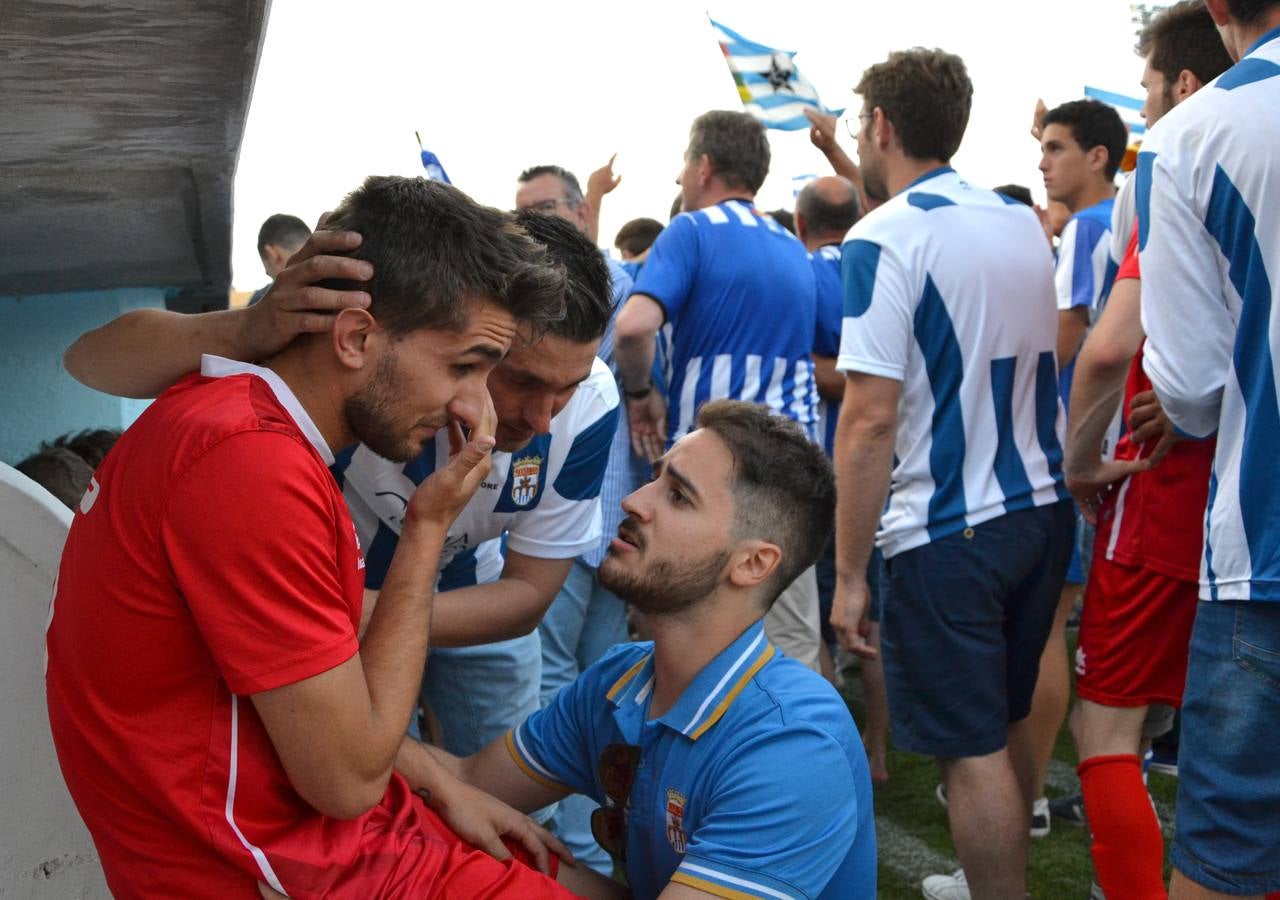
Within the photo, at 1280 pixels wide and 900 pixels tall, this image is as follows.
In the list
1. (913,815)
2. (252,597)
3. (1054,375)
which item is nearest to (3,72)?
(252,597)

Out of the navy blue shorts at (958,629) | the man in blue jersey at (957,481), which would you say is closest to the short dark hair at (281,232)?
the man in blue jersey at (957,481)

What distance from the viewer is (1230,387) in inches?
97.3

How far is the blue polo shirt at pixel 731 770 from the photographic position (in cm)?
191

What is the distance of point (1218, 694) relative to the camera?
7.82 feet

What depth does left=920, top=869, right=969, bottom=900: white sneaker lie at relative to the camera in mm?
3857

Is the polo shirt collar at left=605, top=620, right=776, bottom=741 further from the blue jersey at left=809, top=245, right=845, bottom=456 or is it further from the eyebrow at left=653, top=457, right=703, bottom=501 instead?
the blue jersey at left=809, top=245, right=845, bottom=456

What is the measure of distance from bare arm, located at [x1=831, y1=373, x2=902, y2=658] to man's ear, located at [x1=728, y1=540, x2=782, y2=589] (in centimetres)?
98

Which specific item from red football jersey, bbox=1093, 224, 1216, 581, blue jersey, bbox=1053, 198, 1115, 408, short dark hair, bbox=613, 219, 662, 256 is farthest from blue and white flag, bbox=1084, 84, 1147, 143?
red football jersey, bbox=1093, 224, 1216, 581

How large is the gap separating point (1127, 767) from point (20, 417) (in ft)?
12.4

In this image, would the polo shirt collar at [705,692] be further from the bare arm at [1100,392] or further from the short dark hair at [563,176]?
the short dark hair at [563,176]

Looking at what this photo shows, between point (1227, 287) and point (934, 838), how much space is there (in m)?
2.66

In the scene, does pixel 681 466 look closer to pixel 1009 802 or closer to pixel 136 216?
pixel 1009 802

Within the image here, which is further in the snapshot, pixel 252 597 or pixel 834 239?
pixel 834 239

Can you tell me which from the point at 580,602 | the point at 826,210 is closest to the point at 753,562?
the point at 580,602
